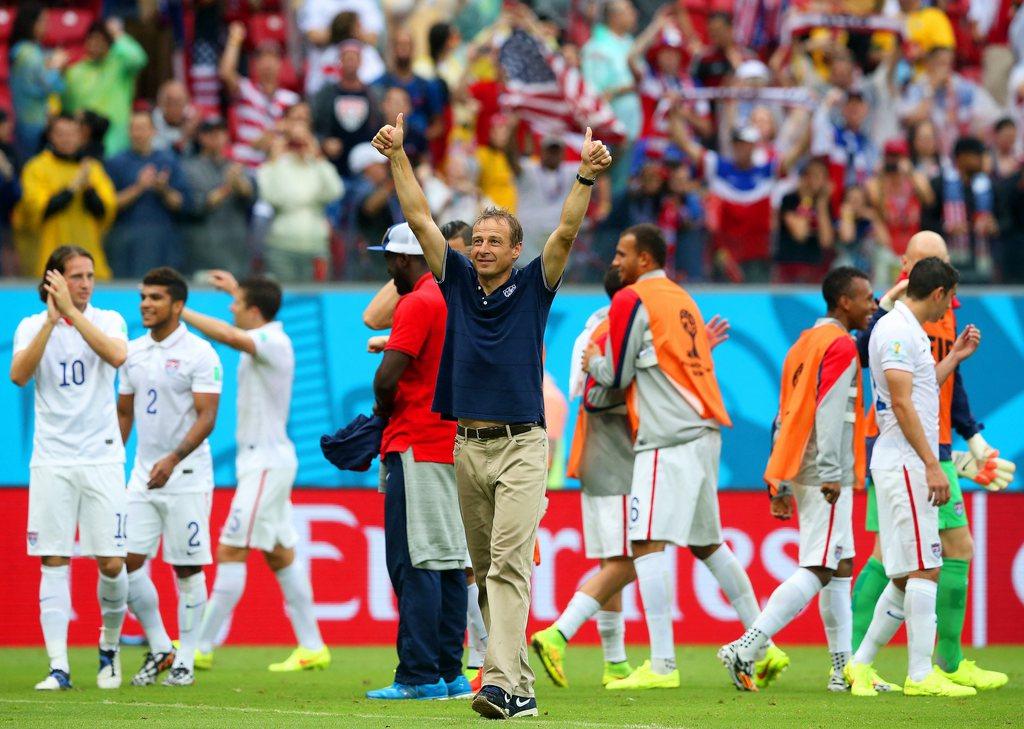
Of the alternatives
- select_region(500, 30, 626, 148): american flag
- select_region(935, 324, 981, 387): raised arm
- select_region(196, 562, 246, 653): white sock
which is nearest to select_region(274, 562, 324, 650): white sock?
select_region(196, 562, 246, 653): white sock

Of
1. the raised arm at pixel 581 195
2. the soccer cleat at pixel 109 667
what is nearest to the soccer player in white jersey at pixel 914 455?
the raised arm at pixel 581 195

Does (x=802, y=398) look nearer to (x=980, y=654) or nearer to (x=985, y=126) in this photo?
(x=980, y=654)

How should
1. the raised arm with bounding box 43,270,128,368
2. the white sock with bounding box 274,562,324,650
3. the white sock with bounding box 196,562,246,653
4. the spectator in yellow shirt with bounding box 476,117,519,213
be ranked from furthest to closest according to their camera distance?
1. the spectator in yellow shirt with bounding box 476,117,519,213
2. the white sock with bounding box 274,562,324,650
3. the white sock with bounding box 196,562,246,653
4. the raised arm with bounding box 43,270,128,368

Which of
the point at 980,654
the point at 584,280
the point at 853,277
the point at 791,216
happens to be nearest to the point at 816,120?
the point at 791,216

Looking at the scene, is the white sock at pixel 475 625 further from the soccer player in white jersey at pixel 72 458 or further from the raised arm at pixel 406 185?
the raised arm at pixel 406 185

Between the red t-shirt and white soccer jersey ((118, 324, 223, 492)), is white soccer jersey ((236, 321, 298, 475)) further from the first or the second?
the red t-shirt

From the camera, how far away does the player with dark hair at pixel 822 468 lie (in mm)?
9328

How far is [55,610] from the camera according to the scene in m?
9.62

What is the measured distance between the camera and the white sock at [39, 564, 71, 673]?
957 centimetres

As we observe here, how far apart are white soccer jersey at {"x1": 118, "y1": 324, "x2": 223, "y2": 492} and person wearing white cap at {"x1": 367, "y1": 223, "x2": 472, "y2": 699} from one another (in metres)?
1.85

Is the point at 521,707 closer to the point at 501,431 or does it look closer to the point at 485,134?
the point at 501,431

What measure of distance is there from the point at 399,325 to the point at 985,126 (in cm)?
1212

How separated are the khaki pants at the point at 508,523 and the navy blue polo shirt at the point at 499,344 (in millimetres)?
154

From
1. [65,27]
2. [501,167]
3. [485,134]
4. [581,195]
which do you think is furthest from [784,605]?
[65,27]
